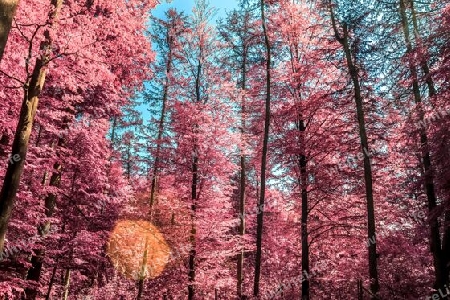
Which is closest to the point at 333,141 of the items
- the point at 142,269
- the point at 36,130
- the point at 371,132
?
the point at 371,132

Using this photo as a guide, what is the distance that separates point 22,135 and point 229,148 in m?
9.29

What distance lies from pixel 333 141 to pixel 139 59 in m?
7.86

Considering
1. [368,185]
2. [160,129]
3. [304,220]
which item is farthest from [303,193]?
[160,129]

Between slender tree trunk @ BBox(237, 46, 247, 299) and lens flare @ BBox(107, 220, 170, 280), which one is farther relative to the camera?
slender tree trunk @ BBox(237, 46, 247, 299)

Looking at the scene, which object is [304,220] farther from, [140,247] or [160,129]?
[160,129]

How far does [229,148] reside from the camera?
1528cm

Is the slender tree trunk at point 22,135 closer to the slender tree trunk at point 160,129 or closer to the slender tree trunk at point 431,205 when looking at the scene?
the slender tree trunk at point 160,129

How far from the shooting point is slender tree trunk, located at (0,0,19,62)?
164 inches

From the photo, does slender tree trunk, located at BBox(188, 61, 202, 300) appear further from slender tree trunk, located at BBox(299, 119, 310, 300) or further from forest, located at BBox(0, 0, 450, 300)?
slender tree trunk, located at BBox(299, 119, 310, 300)

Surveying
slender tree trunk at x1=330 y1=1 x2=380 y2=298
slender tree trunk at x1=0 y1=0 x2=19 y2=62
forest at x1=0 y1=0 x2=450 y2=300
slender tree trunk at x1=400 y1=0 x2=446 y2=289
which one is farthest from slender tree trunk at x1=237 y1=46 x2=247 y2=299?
slender tree trunk at x1=0 y1=0 x2=19 y2=62

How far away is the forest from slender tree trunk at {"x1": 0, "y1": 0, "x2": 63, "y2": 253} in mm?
509

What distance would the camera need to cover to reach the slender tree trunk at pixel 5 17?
13.7 feet

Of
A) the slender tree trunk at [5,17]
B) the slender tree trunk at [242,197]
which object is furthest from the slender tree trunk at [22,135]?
the slender tree trunk at [242,197]

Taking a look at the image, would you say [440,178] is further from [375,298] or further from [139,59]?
[139,59]
